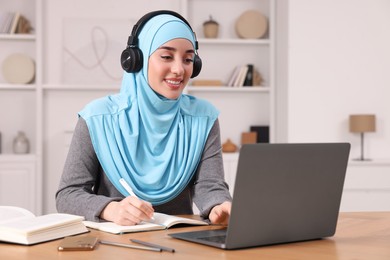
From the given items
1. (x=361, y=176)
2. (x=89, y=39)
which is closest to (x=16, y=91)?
(x=89, y=39)

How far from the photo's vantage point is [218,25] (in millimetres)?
5469

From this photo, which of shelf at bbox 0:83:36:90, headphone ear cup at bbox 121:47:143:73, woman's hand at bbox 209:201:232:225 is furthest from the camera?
shelf at bbox 0:83:36:90

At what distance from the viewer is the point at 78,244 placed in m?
1.48

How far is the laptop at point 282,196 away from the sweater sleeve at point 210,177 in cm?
47

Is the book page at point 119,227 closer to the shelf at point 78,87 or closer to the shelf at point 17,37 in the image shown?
the shelf at point 78,87

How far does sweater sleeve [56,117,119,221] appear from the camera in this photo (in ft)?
6.47

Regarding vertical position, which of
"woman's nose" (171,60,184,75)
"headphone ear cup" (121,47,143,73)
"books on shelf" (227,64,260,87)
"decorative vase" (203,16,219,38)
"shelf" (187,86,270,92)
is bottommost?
"woman's nose" (171,60,184,75)

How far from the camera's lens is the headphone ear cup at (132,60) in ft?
7.26

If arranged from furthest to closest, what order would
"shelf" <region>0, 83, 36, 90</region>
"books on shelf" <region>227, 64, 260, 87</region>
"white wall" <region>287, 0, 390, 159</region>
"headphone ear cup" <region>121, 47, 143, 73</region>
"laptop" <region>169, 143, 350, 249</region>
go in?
"books on shelf" <region>227, 64, 260, 87</region> < "shelf" <region>0, 83, 36, 90</region> < "white wall" <region>287, 0, 390, 159</region> < "headphone ear cup" <region>121, 47, 143, 73</region> < "laptop" <region>169, 143, 350, 249</region>

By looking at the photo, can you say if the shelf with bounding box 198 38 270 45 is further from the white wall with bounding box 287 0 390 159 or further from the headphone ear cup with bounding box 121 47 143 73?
the headphone ear cup with bounding box 121 47 143 73

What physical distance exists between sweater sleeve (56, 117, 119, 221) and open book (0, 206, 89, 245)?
0.21 m

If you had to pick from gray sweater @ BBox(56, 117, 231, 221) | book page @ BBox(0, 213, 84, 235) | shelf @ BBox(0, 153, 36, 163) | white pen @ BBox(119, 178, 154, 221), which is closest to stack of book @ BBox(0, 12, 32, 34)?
shelf @ BBox(0, 153, 36, 163)

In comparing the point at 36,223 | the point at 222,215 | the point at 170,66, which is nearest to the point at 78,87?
the point at 170,66

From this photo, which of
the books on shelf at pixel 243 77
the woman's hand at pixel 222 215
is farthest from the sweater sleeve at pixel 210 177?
the books on shelf at pixel 243 77
